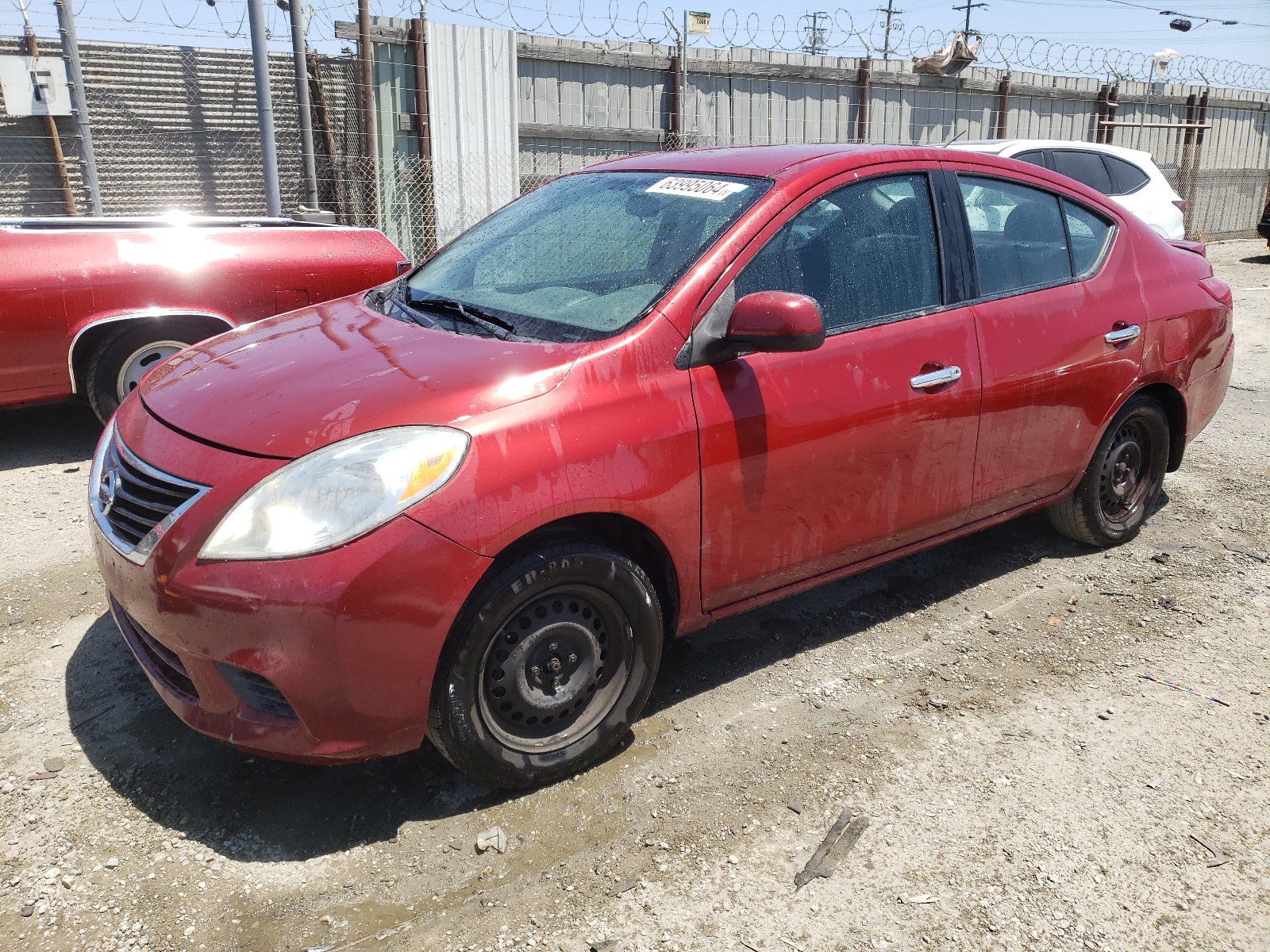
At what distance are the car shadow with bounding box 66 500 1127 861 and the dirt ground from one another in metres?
0.01

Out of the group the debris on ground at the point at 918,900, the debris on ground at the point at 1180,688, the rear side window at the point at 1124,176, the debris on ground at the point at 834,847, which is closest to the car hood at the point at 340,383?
the debris on ground at the point at 834,847

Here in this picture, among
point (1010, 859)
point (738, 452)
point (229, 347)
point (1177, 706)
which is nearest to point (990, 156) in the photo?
point (738, 452)

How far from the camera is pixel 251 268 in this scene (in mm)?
5707

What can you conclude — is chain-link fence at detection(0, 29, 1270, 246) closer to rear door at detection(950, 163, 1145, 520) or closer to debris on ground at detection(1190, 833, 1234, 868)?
rear door at detection(950, 163, 1145, 520)

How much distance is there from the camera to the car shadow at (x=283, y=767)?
8.68 ft

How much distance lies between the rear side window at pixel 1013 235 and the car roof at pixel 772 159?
260mm

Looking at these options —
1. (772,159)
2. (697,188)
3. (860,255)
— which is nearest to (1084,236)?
(860,255)

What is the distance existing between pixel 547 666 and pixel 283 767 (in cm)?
86

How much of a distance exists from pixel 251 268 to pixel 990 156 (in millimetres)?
4040

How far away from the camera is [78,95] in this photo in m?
7.45

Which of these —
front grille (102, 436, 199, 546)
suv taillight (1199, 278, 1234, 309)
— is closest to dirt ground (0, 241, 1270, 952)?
front grille (102, 436, 199, 546)

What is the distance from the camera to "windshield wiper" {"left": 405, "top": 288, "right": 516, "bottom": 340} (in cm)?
298

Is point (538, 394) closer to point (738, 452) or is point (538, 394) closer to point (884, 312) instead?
point (738, 452)

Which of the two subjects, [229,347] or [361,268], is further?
[361,268]
